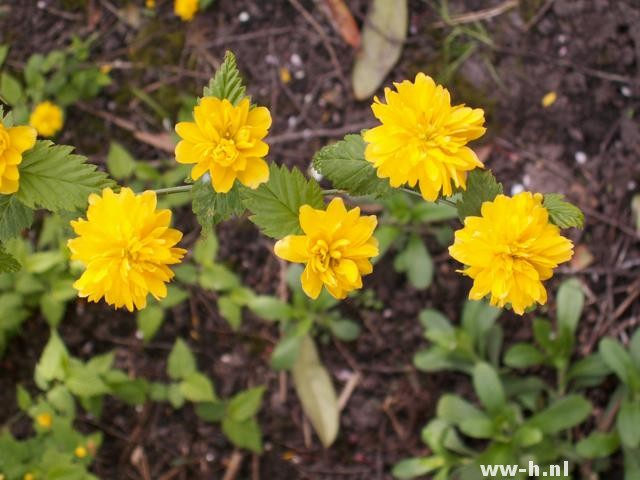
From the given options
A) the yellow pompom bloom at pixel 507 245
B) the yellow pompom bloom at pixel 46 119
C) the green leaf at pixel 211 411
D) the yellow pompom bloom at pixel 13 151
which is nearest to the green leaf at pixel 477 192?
the yellow pompom bloom at pixel 507 245

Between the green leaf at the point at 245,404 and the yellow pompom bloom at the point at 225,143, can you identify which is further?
the green leaf at the point at 245,404

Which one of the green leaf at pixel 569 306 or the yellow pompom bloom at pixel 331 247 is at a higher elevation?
the yellow pompom bloom at pixel 331 247

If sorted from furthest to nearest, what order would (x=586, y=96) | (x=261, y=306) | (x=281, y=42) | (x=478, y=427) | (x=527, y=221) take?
(x=281, y=42)
(x=586, y=96)
(x=261, y=306)
(x=478, y=427)
(x=527, y=221)

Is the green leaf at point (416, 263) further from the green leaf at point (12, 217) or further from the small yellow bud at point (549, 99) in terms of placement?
the green leaf at point (12, 217)

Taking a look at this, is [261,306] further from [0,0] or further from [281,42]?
[0,0]

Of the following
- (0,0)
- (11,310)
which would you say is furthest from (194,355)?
(0,0)

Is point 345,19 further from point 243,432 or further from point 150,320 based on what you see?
point 243,432

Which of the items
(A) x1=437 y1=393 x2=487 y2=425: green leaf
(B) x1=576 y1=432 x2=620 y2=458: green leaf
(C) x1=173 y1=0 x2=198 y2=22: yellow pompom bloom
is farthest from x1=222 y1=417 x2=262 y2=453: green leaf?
(C) x1=173 y1=0 x2=198 y2=22: yellow pompom bloom
